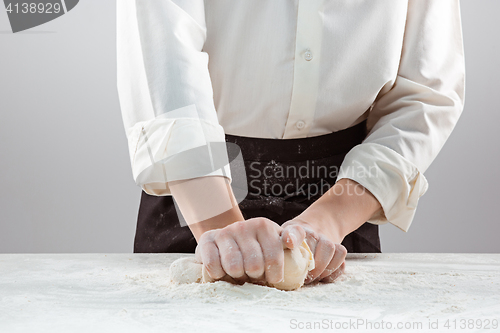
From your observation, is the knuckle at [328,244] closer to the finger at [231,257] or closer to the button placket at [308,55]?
the finger at [231,257]

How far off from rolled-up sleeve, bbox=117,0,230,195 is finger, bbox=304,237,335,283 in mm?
186

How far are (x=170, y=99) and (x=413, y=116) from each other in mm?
439

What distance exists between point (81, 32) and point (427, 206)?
5.73 ft

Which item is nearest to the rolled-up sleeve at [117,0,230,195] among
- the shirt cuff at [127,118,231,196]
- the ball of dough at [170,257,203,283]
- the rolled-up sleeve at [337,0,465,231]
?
the shirt cuff at [127,118,231,196]

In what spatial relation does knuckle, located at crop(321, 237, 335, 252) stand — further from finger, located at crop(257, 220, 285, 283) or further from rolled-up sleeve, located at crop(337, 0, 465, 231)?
rolled-up sleeve, located at crop(337, 0, 465, 231)

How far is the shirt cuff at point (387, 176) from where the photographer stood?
0.78 meters

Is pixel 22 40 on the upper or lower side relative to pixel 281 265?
upper

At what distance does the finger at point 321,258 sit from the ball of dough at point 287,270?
0.06ft

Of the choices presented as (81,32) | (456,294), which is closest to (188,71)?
(456,294)

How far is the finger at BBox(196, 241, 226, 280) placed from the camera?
0.55 meters

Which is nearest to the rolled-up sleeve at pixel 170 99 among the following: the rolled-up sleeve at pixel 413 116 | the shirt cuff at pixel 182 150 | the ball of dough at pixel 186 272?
the shirt cuff at pixel 182 150

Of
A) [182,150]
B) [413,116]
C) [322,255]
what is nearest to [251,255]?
[322,255]

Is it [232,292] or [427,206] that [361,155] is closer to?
[232,292]

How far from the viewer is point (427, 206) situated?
2.24 m
